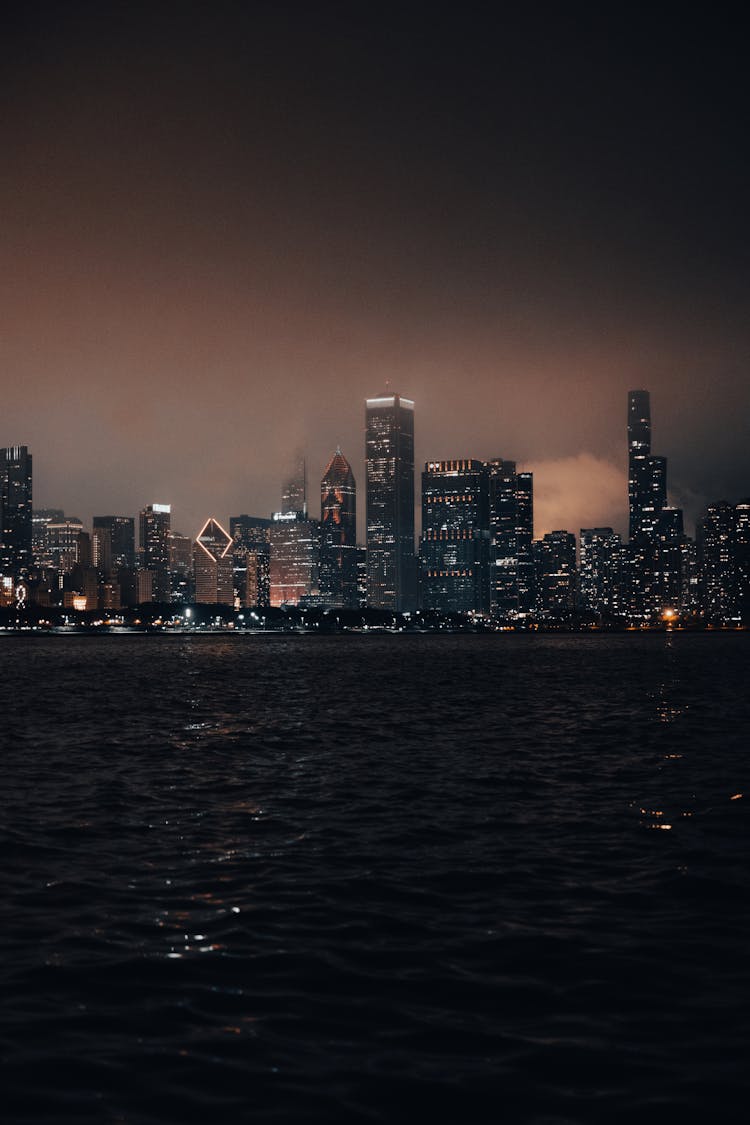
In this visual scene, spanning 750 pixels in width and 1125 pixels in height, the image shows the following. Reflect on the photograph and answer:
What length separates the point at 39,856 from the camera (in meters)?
23.7

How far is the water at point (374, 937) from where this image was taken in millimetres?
11531

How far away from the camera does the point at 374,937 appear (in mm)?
17547

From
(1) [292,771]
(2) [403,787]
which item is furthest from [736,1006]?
(1) [292,771]

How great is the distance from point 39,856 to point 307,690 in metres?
70.1

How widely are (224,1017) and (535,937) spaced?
226 inches

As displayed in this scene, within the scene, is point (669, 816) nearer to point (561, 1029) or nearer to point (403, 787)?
point (403, 787)

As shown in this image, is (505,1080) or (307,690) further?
(307,690)

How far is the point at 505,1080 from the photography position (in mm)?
11594

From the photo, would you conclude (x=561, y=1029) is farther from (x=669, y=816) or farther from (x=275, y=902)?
(x=669, y=816)

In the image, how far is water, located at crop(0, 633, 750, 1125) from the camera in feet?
37.8

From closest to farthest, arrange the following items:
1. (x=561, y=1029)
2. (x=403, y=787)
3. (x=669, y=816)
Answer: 1. (x=561, y=1029)
2. (x=669, y=816)
3. (x=403, y=787)

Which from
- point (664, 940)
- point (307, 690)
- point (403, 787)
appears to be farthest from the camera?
point (307, 690)

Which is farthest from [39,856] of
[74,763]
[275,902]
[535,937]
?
[74,763]

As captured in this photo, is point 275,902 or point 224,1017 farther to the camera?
point 275,902
